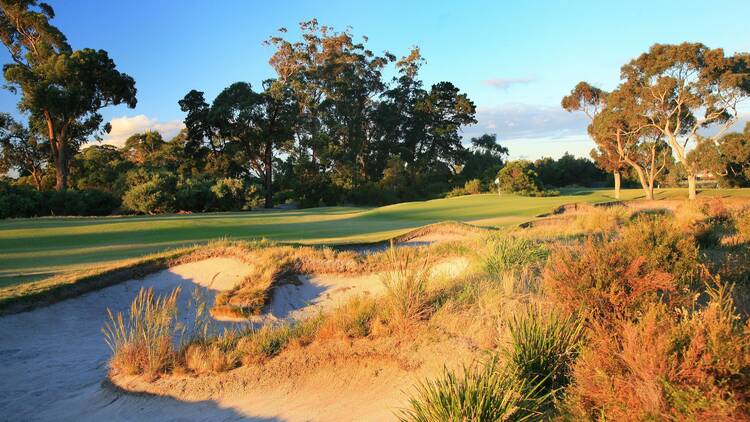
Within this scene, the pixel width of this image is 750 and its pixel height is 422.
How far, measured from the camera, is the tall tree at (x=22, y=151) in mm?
41844

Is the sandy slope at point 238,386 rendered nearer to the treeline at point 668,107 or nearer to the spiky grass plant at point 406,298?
the spiky grass plant at point 406,298

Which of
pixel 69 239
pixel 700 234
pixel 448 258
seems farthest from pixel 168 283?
pixel 700 234

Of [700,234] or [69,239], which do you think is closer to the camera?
[700,234]

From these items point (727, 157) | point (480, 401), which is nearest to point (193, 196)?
point (480, 401)

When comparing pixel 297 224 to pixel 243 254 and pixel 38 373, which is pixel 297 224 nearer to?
pixel 243 254

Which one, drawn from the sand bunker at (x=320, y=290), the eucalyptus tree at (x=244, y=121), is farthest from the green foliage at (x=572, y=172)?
the sand bunker at (x=320, y=290)

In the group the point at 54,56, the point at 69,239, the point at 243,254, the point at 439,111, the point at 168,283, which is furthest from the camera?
the point at 439,111

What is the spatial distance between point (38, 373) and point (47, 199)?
90.5 feet

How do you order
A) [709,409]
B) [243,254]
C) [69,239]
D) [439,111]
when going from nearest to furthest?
[709,409] < [243,254] < [69,239] < [439,111]

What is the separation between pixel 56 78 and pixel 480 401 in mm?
39943

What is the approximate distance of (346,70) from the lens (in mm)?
59000

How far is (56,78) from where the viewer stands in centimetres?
3525

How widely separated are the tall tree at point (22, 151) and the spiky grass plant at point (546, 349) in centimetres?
4629

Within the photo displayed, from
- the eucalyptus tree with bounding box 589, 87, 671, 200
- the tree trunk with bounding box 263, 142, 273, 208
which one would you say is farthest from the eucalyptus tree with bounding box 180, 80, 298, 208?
the eucalyptus tree with bounding box 589, 87, 671, 200
